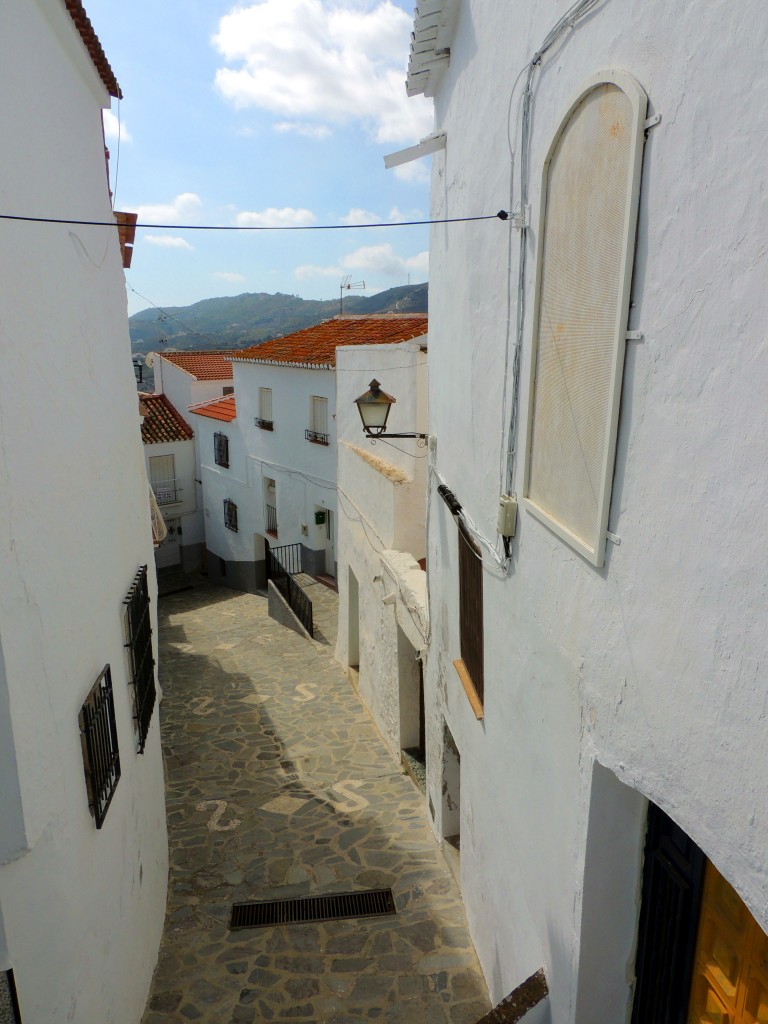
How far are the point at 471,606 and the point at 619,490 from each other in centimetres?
322

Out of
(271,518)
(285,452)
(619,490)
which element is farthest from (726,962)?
(271,518)

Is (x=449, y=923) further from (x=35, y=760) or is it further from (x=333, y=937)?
(x=35, y=760)

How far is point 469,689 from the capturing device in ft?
19.1

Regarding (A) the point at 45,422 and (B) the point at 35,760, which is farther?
(A) the point at 45,422

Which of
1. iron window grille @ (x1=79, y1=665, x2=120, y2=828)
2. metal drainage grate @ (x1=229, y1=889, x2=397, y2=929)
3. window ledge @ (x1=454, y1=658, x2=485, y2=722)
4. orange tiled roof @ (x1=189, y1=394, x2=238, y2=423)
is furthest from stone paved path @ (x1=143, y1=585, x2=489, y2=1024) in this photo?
orange tiled roof @ (x1=189, y1=394, x2=238, y2=423)

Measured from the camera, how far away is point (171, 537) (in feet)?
85.6

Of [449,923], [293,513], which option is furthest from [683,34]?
[293,513]

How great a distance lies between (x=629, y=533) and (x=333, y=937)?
5588mm

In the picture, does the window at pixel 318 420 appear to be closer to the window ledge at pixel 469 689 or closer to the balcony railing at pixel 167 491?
the balcony railing at pixel 167 491

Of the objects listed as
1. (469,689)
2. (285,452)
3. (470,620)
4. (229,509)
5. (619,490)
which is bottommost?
(229,509)

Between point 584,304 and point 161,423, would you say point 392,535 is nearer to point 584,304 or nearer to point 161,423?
point 584,304

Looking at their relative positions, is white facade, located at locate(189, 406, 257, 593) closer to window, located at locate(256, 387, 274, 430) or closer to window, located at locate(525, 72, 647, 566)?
window, located at locate(256, 387, 274, 430)

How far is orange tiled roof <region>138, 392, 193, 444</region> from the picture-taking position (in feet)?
85.5

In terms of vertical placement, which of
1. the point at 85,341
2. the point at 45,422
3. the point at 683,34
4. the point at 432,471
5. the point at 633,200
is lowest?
the point at 432,471
